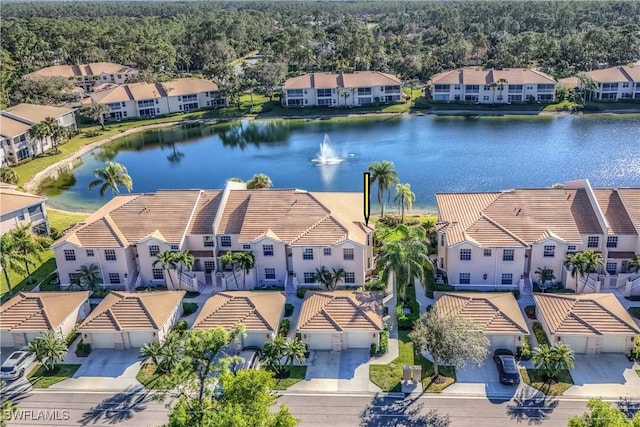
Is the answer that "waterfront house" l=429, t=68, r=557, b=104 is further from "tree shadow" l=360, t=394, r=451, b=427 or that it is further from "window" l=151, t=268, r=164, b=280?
"tree shadow" l=360, t=394, r=451, b=427

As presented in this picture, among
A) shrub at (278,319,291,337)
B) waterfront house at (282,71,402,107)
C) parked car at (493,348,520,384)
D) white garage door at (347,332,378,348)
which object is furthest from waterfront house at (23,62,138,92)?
parked car at (493,348,520,384)

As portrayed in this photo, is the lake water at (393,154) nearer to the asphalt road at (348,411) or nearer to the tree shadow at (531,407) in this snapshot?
the tree shadow at (531,407)

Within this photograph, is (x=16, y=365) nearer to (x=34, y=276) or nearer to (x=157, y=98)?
(x=34, y=276)

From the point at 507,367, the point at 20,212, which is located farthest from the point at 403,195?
the point at 20,212

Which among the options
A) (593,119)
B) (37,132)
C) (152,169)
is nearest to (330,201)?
(152,169)

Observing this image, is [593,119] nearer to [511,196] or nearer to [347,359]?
[511,196]
